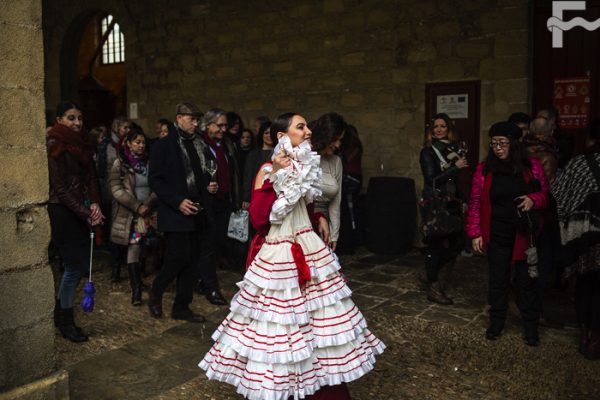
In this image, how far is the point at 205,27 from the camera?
10250 mm

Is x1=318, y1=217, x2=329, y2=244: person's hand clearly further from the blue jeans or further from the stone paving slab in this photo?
the blue jeans

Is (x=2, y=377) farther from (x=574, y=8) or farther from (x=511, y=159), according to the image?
(x=574, y=8)

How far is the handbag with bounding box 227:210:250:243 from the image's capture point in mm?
5984

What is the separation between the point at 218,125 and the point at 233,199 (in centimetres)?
100

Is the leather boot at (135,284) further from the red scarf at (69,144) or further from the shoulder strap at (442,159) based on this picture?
the shoulder strap at (442,159)

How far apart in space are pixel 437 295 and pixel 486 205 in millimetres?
1340

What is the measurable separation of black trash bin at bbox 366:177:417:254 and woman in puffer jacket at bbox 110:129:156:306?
129 inches

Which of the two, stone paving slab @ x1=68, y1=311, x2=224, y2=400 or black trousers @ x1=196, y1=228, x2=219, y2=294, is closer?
stone paving slab @ x1=68, y1=311, x2=224, y2=400

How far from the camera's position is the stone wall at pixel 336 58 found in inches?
296

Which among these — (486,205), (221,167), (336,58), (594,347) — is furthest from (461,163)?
(336,58)

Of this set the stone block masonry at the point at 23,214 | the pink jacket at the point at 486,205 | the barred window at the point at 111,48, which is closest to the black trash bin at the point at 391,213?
the pink jacket at the point at 486,205

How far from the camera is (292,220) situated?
321 centimetres

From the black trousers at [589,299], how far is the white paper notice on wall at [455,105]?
3834mm

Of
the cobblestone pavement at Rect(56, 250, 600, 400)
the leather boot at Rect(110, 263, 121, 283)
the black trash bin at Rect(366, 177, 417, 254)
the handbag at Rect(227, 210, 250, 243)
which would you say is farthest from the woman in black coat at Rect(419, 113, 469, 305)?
the leather boot at Rect(110, 263, 121, 283)
